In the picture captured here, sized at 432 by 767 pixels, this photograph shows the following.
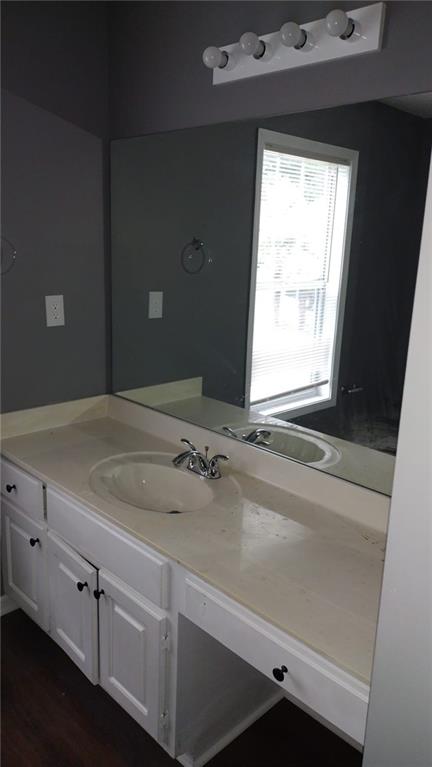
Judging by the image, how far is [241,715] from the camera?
181 cm

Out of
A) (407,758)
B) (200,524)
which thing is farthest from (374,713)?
(200,524)

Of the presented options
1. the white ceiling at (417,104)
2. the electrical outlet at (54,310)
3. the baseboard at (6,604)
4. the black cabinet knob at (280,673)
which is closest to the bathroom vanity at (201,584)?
the black cabinet knob at (280,673)

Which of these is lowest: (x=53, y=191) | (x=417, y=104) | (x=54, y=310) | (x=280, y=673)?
(x=280, y=673)

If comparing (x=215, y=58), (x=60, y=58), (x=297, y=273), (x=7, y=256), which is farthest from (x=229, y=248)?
(x=60, y=58)

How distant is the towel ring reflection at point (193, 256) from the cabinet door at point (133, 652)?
3.63 ft

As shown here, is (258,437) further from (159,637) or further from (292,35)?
(292,35)

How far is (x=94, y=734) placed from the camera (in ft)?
5.86

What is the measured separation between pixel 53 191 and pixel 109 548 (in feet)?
4.33

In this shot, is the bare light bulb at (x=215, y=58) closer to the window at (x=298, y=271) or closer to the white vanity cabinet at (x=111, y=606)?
the window at (x=298, y=271)

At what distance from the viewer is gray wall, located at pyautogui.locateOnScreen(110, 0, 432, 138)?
1315 millimetres

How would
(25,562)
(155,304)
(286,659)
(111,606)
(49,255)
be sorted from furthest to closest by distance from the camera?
(155,304) → (49,255) → (25,562) → (111,606) → (286,659)

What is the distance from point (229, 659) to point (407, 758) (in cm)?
94

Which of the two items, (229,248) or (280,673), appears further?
(229,248)

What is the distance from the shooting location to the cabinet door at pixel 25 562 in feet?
6.47
